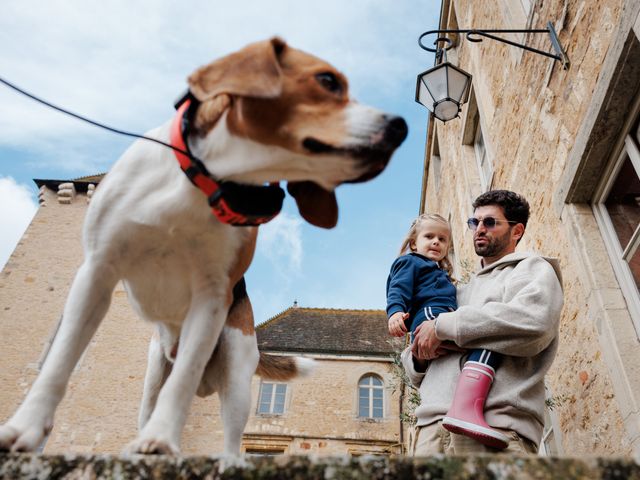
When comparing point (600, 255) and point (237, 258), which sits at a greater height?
point (600, 255)

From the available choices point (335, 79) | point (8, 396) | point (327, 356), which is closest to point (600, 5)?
point (335, 79)

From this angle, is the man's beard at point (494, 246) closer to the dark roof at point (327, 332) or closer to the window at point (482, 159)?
the window at point (482, 159)

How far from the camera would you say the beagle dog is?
1.44 metres

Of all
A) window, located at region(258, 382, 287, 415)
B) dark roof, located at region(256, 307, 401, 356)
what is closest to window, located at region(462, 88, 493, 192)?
dark roof, located at region(256, 307, 401, 356)

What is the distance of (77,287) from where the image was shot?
168 cm

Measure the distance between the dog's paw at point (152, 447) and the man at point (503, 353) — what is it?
4.33 ft

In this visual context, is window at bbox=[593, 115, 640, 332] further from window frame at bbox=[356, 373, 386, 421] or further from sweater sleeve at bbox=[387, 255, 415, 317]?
window frame at bbox=[356, 373, 386, 421]

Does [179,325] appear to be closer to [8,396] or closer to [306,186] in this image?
[306,186]

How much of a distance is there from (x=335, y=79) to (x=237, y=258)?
70cm

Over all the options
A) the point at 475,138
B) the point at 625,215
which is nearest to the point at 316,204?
the point at 625,215

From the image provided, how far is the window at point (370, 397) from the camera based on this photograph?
18375mm

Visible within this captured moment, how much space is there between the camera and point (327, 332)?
2103cm

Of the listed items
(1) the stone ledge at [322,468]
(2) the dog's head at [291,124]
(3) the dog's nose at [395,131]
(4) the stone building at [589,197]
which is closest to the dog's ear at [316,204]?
(2) the dog's head at [291,124]

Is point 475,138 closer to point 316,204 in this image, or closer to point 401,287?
point 401,287
